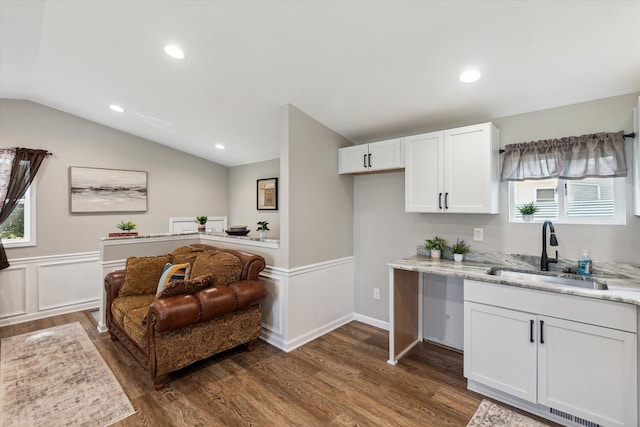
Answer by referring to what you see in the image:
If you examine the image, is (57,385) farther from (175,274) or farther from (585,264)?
(585,264)

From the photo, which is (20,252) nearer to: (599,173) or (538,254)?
(538,254)

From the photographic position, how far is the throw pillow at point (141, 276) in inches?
121

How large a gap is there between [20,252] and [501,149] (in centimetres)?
560

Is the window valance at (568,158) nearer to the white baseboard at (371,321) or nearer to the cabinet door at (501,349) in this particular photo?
the cabinet door at (501,349)

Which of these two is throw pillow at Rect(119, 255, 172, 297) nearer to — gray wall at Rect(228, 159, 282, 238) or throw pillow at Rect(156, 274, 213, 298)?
throw pillow at Rect(156, 274, 213, 298)

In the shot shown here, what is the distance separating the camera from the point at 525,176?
2562 millimetres

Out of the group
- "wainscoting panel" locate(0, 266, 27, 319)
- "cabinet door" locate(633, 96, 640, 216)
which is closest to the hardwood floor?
"wainscoting panel" locate(0, 266, 27, 319)

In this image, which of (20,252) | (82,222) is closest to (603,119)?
(82,222)

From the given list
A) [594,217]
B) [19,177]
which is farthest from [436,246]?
[19,177]

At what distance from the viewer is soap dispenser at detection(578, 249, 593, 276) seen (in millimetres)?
2271

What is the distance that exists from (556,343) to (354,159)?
233 cm

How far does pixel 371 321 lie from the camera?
12.0 feet

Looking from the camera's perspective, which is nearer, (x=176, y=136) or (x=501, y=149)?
(x=501, y=149)

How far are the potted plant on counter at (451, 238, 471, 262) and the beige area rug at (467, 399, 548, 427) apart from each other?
3.81 feet
